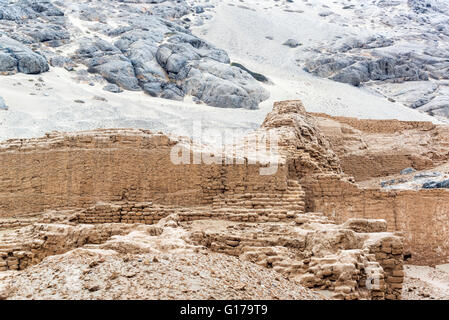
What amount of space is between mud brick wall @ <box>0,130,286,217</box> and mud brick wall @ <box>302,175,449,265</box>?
1.88m

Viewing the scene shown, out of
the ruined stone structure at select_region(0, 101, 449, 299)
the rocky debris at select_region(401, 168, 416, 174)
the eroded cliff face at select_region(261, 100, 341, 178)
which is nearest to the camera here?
the ruined stone structure at select_region(0, 101, 449, 299)

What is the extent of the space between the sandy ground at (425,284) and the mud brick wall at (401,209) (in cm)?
51

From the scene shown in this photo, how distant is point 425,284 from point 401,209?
2605mm

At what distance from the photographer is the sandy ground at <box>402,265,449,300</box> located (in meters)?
9.62

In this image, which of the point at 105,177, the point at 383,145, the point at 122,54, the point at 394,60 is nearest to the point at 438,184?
the point at 383,145

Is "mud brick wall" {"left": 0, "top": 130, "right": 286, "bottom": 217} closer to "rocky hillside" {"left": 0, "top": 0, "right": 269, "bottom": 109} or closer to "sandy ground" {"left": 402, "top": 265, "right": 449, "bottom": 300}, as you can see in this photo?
"sandy ground" {"left": 402, "top": 265, "right": 449, "bottom": 300}

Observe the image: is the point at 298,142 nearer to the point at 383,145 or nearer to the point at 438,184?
the point at 438,184

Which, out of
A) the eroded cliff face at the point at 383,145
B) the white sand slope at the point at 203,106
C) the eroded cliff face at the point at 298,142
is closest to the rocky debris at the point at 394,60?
the white sand slope at the point at 203,106

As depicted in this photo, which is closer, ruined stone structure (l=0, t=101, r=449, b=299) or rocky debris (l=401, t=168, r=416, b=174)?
ruined stone structure (l=0, t=101, r=449, b=299)

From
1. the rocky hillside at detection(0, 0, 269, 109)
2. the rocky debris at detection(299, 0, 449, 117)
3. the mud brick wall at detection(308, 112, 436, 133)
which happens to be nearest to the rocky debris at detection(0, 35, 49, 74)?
the rocky hillside at detection(0, 0, 269, 109)

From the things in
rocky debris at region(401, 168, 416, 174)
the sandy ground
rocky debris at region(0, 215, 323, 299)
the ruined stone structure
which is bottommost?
rocky debris at region(401, 168, 416, 174)

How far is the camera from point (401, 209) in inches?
499
